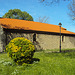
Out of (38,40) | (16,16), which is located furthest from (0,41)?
(16,16)

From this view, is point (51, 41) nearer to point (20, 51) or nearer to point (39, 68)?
point (20, 51)

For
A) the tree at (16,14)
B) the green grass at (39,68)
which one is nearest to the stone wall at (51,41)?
the green grass at (39,68)

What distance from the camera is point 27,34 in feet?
65.5

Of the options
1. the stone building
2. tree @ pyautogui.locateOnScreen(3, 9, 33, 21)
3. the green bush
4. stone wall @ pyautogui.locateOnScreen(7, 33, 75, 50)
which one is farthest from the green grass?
tree @ pyautogui.locateOnScreen(3, 9, 33, 21)

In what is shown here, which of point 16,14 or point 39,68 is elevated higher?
point 16,14

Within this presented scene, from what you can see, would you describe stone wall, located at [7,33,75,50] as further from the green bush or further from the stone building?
the green bush

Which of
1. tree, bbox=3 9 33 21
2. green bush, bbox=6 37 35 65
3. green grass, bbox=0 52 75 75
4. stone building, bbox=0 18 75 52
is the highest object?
tree, bbox=3 9 33 21

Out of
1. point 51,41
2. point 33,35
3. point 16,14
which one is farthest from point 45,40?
point 16,14

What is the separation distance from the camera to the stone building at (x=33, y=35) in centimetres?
1787

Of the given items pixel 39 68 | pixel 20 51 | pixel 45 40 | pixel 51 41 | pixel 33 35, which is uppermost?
pixel 33 35

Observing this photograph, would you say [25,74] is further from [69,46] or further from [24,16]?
[24,16]

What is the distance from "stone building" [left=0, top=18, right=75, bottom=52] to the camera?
17.9 metres

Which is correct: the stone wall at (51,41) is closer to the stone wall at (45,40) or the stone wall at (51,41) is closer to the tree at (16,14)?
the stone wall at (45,40)

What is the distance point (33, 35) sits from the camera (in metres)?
20.8
